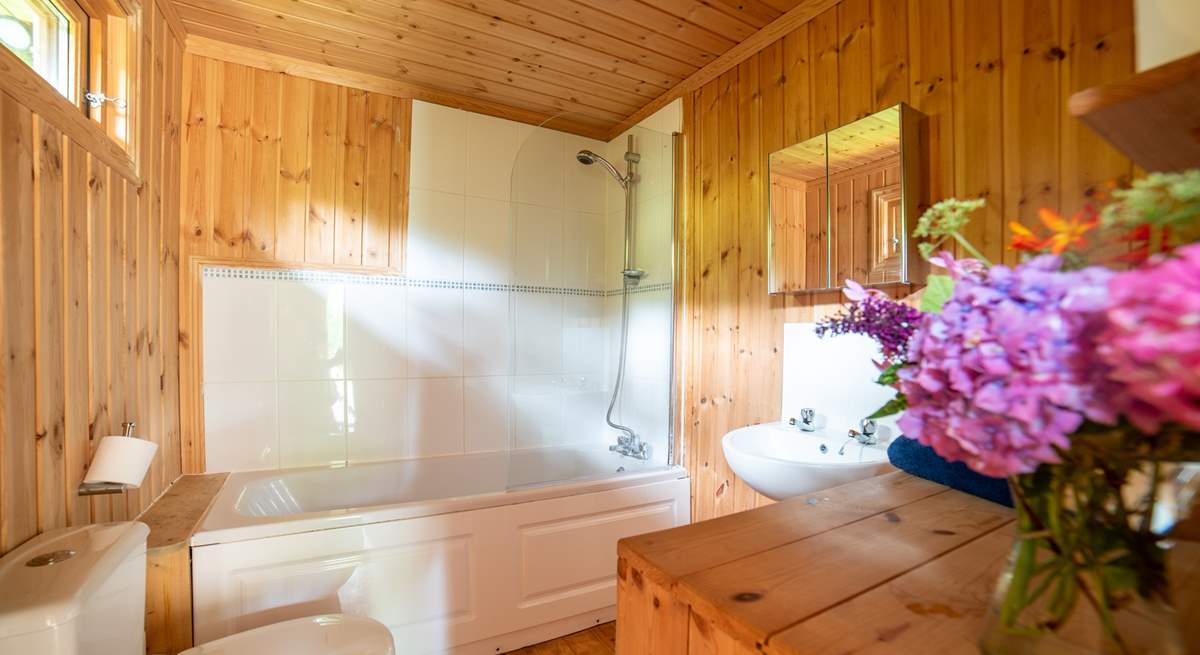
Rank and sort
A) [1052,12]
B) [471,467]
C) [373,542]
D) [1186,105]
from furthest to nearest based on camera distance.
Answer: [471,467], [373,542], [1052,12], [1186,105]

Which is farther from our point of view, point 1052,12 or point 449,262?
point 449,262

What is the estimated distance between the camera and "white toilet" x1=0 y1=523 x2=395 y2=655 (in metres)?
0.79

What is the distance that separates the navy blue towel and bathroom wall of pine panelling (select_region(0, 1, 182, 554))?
73.9 inches

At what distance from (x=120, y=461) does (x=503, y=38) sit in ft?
6.52

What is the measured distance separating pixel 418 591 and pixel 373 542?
0.81 feet

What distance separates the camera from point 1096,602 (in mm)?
399

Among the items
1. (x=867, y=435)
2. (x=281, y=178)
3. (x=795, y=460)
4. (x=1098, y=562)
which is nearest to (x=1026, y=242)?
(x=1098, y=562)

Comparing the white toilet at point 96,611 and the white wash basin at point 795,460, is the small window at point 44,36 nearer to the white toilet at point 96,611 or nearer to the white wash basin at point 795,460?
the white toilet at point 96,611

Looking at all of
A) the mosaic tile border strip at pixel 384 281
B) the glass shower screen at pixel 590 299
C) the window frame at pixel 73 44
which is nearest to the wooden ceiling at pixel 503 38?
the glass shower screen at pixel 590 299

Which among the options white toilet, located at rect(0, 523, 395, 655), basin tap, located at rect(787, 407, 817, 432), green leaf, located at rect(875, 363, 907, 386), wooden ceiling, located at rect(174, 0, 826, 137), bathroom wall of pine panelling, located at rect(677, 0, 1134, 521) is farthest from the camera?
wooden ceiling, located at rect(174, 0, 826, 137)

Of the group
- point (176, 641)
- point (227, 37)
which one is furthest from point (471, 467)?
point (227, 37)

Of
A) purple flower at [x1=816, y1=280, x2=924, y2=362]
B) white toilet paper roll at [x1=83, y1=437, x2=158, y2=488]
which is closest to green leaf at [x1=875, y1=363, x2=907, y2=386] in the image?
purple flower at [x1=816, y1=280, x2=924, y2=362]

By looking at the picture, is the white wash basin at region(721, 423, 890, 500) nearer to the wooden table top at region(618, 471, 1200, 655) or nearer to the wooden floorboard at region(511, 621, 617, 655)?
the wooden table top at region(618, 471, 1200, 655)

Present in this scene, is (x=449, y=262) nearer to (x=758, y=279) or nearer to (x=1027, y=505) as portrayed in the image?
(x=758, y=279)
